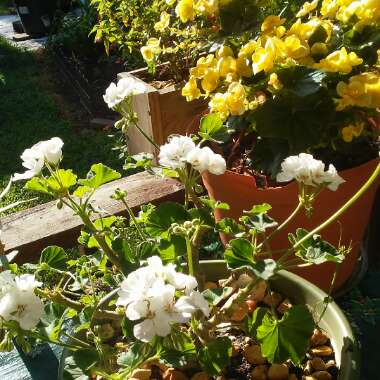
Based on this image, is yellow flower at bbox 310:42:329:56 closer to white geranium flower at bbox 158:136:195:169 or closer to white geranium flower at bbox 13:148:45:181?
white geranium flower at bbox 158:136:195:169

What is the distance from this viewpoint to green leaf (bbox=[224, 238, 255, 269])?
2.27ft

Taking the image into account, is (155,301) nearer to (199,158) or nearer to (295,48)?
(199,158)

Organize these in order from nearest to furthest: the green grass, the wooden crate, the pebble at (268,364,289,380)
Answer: the pebble at (268,364,289,380) < the wooden crate < the green grass

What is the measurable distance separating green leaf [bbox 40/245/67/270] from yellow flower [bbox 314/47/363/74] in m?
0.53

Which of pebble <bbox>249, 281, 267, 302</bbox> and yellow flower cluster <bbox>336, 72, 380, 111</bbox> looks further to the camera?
pebble <bbox>249, 281, 267, 302</bbox>

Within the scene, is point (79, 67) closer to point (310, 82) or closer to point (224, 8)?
point (224, 8)

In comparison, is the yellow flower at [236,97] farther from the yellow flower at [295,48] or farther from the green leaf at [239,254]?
the green leaf at [239,254]

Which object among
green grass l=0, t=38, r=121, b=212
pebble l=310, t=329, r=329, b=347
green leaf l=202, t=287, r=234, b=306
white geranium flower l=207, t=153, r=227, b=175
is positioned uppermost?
white geranium flower l=207, t=153, r=227, b=175

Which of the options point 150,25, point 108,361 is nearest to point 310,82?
point 108,361

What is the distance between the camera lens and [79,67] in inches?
139

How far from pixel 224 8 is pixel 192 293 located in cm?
64

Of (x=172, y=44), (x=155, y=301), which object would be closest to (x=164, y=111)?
(x=172, y=44)

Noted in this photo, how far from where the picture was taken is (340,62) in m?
0.88

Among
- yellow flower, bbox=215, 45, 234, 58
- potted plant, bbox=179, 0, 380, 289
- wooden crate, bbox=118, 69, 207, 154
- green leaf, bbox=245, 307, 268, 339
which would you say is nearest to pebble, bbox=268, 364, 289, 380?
green leaf, bbox=245, 307, 268, 339
